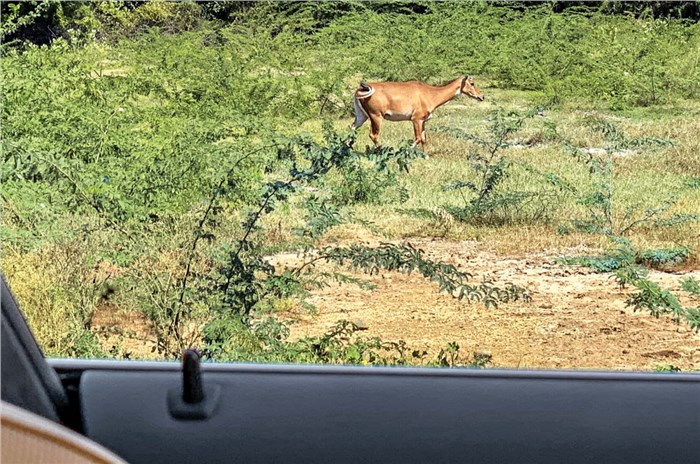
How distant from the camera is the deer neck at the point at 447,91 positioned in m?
4.37

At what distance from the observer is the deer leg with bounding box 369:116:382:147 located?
170 inches

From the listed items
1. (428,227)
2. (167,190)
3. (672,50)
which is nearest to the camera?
(167,190)

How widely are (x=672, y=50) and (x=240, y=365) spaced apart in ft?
13.5

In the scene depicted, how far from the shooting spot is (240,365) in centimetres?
70

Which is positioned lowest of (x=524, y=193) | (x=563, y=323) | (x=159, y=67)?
(x=563, y=323)

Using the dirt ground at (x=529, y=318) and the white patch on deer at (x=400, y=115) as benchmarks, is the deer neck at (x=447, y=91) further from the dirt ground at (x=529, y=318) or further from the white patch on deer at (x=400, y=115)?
the dirt ground at (x=529, y=318)

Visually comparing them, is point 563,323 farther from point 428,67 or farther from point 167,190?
point 428,67

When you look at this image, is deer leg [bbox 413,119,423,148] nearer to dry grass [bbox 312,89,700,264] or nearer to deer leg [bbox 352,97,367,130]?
dry grass [bbox 312,89,700,264]

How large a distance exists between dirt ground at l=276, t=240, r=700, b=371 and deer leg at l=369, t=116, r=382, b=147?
96 cm

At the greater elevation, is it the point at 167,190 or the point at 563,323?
the point at 167,190

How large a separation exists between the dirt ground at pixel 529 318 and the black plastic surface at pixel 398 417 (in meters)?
2.31

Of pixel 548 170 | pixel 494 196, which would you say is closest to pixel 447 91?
pixel 548 170

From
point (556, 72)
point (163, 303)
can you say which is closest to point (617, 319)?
point (163, 303)

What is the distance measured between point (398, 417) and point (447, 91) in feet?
12.5
